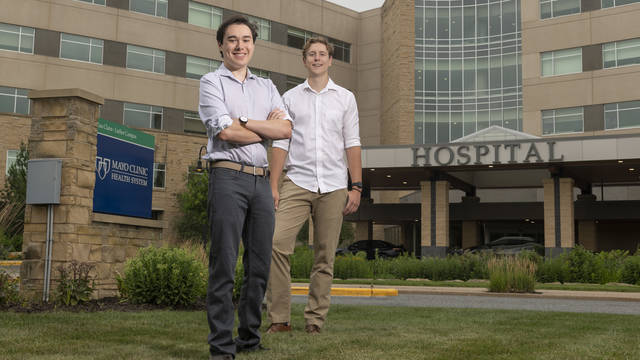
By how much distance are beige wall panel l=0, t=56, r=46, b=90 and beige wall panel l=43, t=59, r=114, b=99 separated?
18.4 inches

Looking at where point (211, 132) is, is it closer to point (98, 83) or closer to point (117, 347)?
point (117, 347)

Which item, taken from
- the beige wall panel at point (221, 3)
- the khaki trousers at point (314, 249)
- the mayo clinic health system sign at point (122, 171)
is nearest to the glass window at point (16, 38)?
the beige wall panel at point (221, 3)

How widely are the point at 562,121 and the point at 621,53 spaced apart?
5.76 meters

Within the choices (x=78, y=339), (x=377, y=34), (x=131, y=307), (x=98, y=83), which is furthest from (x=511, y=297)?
(x=377, y=34)

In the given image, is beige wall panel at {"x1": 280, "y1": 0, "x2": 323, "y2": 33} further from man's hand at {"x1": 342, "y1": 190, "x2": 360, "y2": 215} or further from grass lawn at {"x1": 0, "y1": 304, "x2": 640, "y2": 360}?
man's hand at {"x1": 342, "y1": 190, "x2": 360, "y2": 215}

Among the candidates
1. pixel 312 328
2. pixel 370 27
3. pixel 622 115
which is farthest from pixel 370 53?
pixel 312 328

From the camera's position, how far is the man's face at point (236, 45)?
4.88 metres

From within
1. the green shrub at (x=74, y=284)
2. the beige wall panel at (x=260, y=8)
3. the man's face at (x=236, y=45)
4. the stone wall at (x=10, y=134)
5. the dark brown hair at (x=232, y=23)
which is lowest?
the green shrub at (x=74, y=284)

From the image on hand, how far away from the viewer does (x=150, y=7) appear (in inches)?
1742

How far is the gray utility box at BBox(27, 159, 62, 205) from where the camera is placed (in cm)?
891

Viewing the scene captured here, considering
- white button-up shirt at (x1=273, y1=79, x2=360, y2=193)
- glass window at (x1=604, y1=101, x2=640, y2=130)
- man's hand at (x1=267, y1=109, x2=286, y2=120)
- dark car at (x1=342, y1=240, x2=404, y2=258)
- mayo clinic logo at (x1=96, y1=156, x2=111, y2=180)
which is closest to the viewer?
man's hand at (x1=267, y1=109, x2=286, y2=120)

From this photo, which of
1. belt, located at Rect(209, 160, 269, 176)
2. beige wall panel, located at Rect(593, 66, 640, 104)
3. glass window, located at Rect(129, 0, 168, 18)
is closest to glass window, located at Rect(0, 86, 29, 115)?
glass window, located at Rect(129, 0, 168, 18)

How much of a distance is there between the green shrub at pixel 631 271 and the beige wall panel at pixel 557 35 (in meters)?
27.2

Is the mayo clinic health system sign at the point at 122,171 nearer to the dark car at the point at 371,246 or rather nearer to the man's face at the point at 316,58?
the man's face at the point at 316,58
